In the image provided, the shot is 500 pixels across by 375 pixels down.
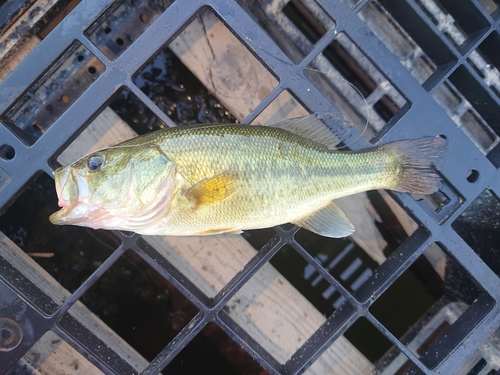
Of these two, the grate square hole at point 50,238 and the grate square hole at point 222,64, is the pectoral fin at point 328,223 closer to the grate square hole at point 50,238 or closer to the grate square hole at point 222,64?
the grate square hole at point 222,64

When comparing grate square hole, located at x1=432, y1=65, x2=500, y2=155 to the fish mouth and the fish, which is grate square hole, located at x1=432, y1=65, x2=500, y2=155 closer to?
the fish

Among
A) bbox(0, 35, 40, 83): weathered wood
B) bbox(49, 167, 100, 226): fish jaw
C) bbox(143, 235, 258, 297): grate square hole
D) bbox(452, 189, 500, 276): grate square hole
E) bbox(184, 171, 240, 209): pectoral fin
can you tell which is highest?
bbox(0, 35, 40, 83): weathered wood

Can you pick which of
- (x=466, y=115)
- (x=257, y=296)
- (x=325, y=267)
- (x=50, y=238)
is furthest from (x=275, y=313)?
(x=466, y=115)

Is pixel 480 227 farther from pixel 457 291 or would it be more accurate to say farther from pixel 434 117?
pixel 434 117

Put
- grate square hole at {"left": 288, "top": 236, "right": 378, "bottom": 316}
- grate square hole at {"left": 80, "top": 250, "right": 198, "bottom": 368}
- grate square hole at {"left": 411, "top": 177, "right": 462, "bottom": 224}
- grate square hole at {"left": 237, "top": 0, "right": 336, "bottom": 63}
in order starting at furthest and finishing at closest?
grate square hole at {"left": 288, "top": 236, "right": 378, "bottom": 316}
grate square hole at {"left": 80, "top": 250, "right": 198, "bottom": 368}
grate square hole at {"left": 237, "top": 0, "right": 336, "bottom": 63}
grate square hole at {"left": 411, "top": 177, "right": 462, "bottom": 224}

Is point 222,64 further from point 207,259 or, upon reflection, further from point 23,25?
point 207,259

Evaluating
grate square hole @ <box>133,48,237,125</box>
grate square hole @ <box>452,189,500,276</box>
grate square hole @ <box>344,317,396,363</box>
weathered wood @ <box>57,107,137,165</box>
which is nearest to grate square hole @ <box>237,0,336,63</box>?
grate square hole @ <box>133,48,237,125</box>

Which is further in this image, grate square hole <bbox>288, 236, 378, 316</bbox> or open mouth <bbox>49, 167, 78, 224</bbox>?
grate square hole <bbox>288, 236, 378, 316</bbox>
